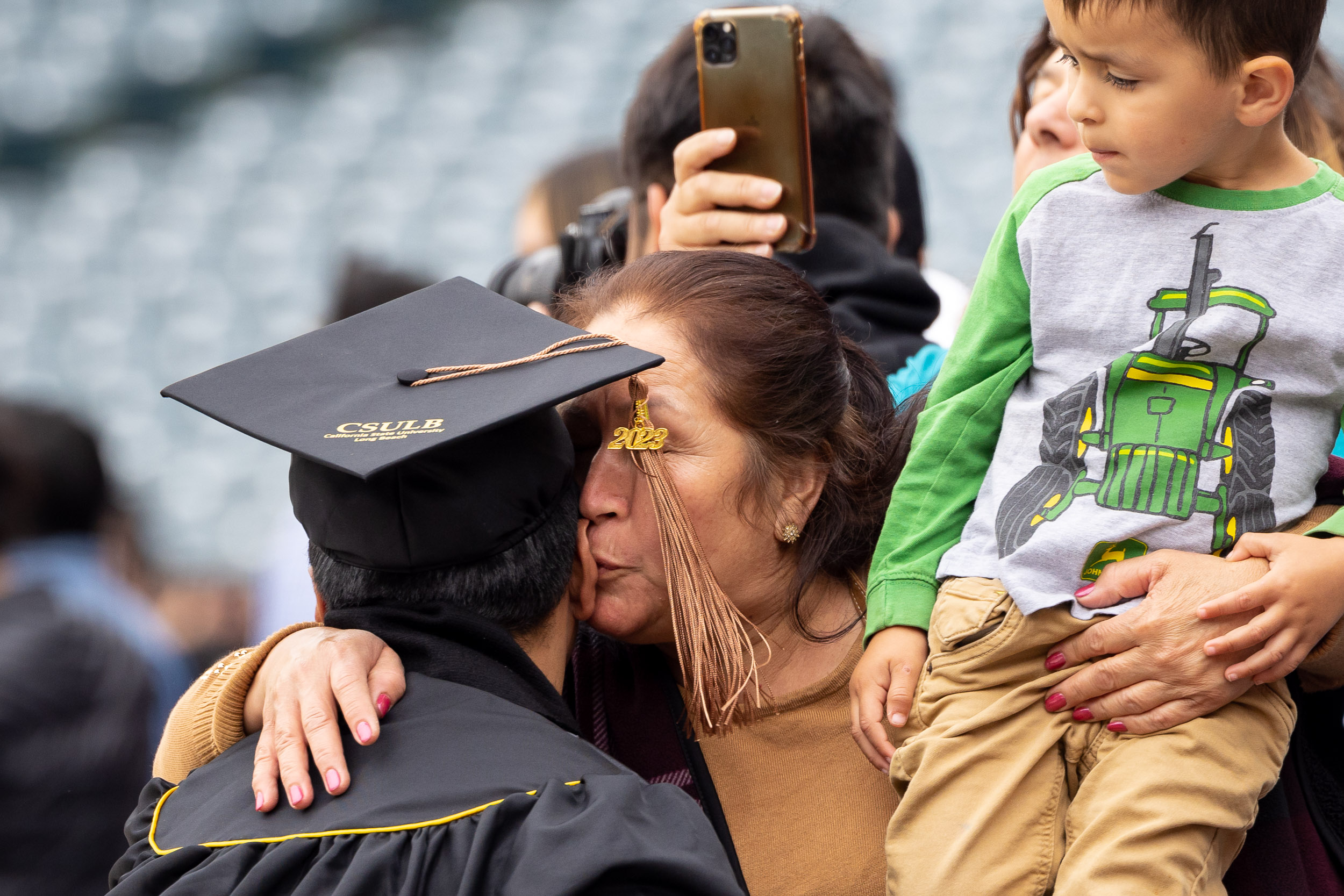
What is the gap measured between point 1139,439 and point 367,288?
2.38 metres

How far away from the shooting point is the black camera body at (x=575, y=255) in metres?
2.75

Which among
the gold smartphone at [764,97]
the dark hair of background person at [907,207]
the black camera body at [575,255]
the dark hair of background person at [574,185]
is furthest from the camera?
the dark hair of background person at [574,185]

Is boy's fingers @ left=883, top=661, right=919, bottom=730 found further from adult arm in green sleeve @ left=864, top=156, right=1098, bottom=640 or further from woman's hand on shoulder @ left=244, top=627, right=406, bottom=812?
woman's hand on shoulder @ left=244, top=627, right=406, bottom=812

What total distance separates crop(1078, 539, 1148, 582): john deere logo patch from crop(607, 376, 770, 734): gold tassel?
1.40 feet

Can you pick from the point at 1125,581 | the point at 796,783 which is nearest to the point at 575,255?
the point at 796,783

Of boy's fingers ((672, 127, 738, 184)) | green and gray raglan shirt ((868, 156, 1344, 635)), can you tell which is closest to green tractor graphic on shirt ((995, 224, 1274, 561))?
green and gray raglan shirt ((868, 156, 1344, 635))

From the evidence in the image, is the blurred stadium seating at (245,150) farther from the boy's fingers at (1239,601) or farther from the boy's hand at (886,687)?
the boy's fingers at (1239,601)

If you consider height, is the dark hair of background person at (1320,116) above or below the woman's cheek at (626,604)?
above

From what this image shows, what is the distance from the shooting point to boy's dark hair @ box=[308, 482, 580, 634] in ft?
4.84

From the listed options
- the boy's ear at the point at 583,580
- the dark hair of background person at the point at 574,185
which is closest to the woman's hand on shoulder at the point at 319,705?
the boy's ear at the point at 583,580

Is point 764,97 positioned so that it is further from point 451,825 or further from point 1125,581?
point 451,825

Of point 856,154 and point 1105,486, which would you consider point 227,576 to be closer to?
point 856,154

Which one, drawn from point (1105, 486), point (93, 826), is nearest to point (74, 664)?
point (93, 826)

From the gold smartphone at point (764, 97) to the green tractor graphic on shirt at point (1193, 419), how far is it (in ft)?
2.63
